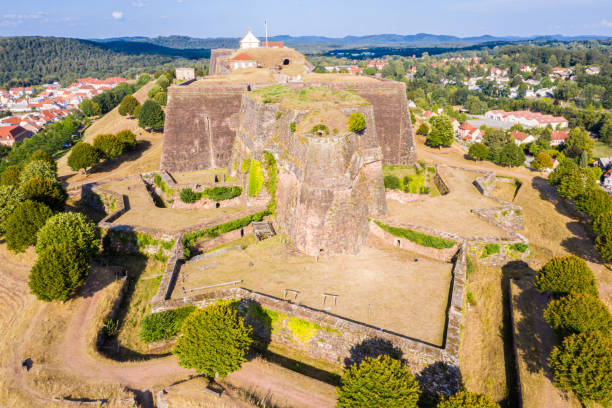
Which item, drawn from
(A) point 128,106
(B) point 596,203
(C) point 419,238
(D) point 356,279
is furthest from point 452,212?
(A) point 128,106

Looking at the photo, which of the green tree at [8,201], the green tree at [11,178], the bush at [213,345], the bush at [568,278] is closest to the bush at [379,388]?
the bush at [213,345]

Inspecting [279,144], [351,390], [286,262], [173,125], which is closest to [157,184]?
[173,125]

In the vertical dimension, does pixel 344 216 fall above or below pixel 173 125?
below

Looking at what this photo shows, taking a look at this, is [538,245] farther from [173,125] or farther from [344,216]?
[173,125]

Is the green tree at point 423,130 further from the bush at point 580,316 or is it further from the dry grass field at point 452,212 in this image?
the bush at point 580,316

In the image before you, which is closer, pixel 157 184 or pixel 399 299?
pixel 399 299

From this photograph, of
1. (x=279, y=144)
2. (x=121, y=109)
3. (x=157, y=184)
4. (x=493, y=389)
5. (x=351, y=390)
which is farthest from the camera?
(x=121, y=109)
